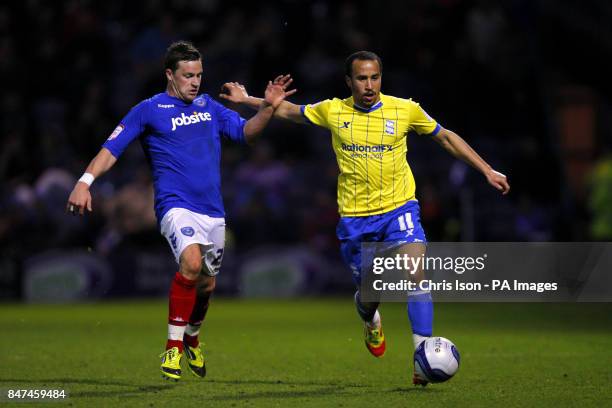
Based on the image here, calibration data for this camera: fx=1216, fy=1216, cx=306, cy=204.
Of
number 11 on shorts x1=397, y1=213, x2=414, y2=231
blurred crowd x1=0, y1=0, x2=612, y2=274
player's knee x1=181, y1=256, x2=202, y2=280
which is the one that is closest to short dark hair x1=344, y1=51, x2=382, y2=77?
number 11 on shorts x1=397, y1=213, x2=414, y2=231

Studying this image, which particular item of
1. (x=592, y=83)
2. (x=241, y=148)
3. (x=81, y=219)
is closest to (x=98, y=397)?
(x=81, y=219)

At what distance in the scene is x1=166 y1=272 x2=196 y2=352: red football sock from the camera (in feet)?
27.6

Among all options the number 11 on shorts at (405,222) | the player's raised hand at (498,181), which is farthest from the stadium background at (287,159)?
the player's raised hand at (498,181)

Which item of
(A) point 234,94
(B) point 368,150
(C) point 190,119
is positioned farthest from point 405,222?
(C) point 190,119

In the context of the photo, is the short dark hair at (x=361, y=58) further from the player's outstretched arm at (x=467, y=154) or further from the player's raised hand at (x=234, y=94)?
the player's raised hand at (x=234, y=94)

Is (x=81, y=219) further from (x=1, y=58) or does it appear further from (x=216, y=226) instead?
(x=216, y=226)

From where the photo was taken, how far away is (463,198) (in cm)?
1817

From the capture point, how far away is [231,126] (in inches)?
352

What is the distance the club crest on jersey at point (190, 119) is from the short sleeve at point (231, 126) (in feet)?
0.44

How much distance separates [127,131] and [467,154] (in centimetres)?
241

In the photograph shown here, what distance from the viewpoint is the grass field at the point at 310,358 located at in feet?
24.9

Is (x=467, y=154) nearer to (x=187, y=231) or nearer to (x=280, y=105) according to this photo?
(x=280, y=105)

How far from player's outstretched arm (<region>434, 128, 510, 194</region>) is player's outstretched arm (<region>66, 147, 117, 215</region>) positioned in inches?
91.9

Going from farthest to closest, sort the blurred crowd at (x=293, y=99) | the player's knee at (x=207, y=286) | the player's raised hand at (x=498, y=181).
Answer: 1. the blurred crowd at (x=293, y=99)
2. the player's knee at (x=207, y=286)
3. the player's raised hand at (x=498, y=181)
